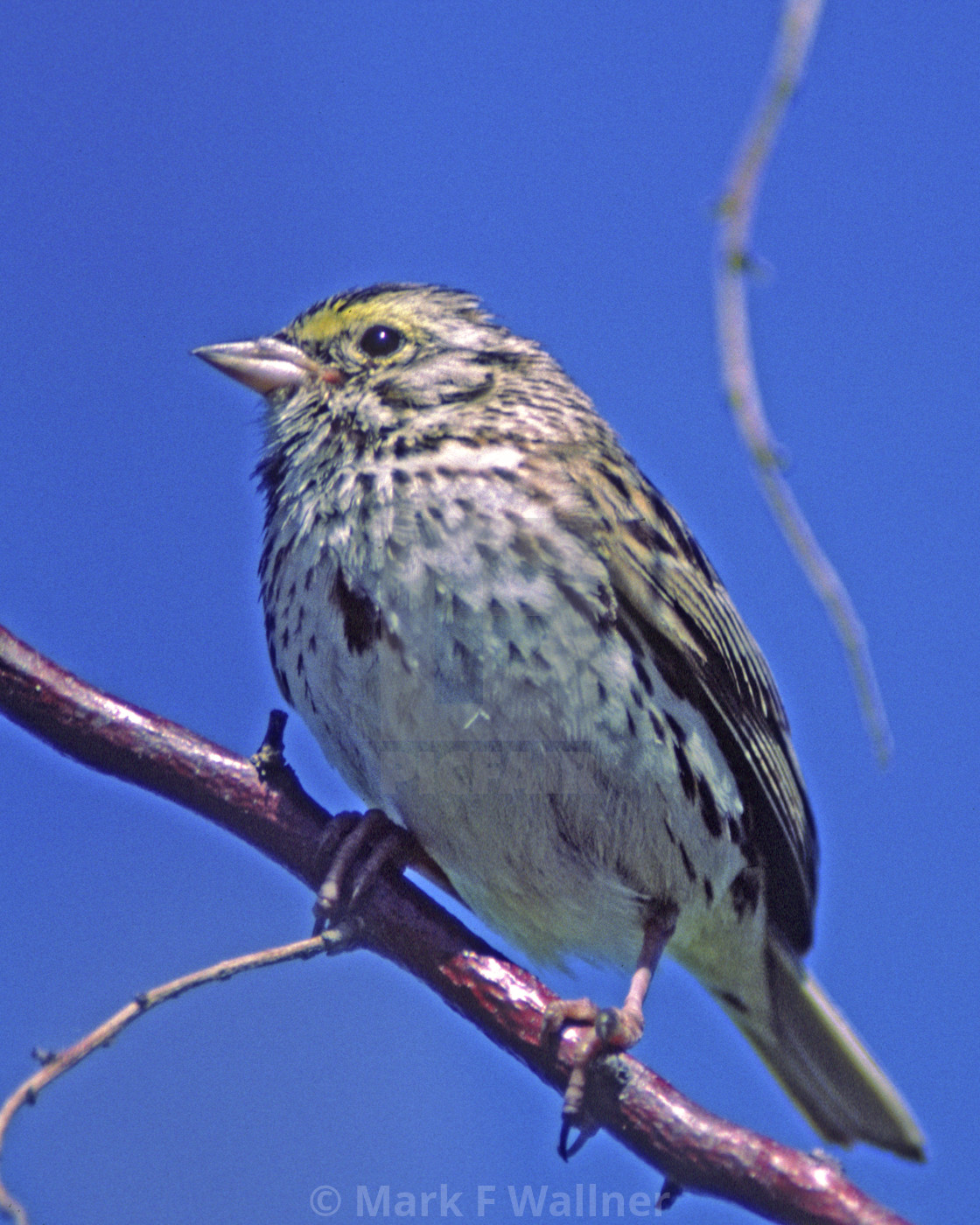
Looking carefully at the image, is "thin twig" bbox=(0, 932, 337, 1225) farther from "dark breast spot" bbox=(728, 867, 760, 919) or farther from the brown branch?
"dark breast spot" bbox=(728, 867, 760, 919)

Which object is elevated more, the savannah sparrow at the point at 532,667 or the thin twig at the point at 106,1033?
the savannah sparrow at the point at 532,667

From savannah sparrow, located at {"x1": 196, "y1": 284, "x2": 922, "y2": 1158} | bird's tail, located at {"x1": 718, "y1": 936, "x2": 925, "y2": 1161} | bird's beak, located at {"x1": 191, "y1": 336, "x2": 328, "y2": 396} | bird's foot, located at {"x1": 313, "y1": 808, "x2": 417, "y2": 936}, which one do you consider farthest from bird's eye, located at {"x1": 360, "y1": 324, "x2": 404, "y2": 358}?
bird's tail, located at {"x1": 718, "y1": 936, "x2": 925, "y2": 1161}

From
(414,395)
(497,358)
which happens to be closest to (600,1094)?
(414,395)

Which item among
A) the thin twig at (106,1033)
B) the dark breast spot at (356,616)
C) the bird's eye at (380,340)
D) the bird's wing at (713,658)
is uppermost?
the bird's eye at (380,340)

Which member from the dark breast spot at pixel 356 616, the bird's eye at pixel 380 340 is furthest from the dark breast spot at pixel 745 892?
the bird's eye at pixel 380 340

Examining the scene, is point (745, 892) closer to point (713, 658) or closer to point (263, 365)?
point (713, 658)

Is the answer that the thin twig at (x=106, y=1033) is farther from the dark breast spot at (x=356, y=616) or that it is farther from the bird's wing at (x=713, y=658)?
the bird's wing at (x=713, y=658)

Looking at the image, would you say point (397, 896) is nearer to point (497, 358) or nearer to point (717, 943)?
point (717, 943)
